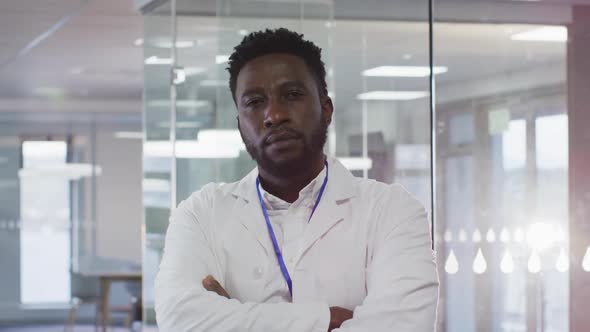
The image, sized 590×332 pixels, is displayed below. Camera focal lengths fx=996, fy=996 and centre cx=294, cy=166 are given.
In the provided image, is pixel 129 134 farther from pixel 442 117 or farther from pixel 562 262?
pixel 562 262

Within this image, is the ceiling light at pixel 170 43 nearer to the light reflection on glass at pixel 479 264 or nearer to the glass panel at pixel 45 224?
the light reflection on glass at pixel 479 264

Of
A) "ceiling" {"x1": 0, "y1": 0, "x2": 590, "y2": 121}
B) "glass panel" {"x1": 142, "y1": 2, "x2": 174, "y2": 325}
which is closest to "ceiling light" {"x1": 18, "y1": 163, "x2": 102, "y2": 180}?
"ceiling" {"x1": 0, "y1": 0, "x2": 590, "y2": 121}

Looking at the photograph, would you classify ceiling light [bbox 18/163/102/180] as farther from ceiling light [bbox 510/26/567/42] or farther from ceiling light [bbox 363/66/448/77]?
ceiling light [bbox 510/26/567/42]

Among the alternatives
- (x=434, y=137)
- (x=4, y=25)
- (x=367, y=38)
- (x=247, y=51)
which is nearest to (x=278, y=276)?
(x=247, y=51)

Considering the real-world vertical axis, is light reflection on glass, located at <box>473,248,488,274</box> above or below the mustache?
below

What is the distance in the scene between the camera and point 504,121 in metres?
4.78

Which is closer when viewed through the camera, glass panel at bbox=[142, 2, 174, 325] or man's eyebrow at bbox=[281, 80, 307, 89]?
man's eyebrow at bbox=[281, 80, 307, 89]

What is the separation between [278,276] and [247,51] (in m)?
0.44

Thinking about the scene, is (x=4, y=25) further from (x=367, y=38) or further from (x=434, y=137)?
(x=434, y=137)

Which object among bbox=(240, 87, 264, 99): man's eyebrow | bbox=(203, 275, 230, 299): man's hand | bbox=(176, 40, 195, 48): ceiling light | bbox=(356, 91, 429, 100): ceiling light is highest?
bbox=(176, 40, 195, 48): ceiling light

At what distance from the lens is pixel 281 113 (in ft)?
6.05

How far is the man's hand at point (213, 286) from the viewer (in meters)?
1.93

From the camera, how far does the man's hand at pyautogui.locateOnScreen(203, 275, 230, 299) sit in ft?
6.33

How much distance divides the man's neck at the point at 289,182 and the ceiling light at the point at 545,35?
3063 millimetres
